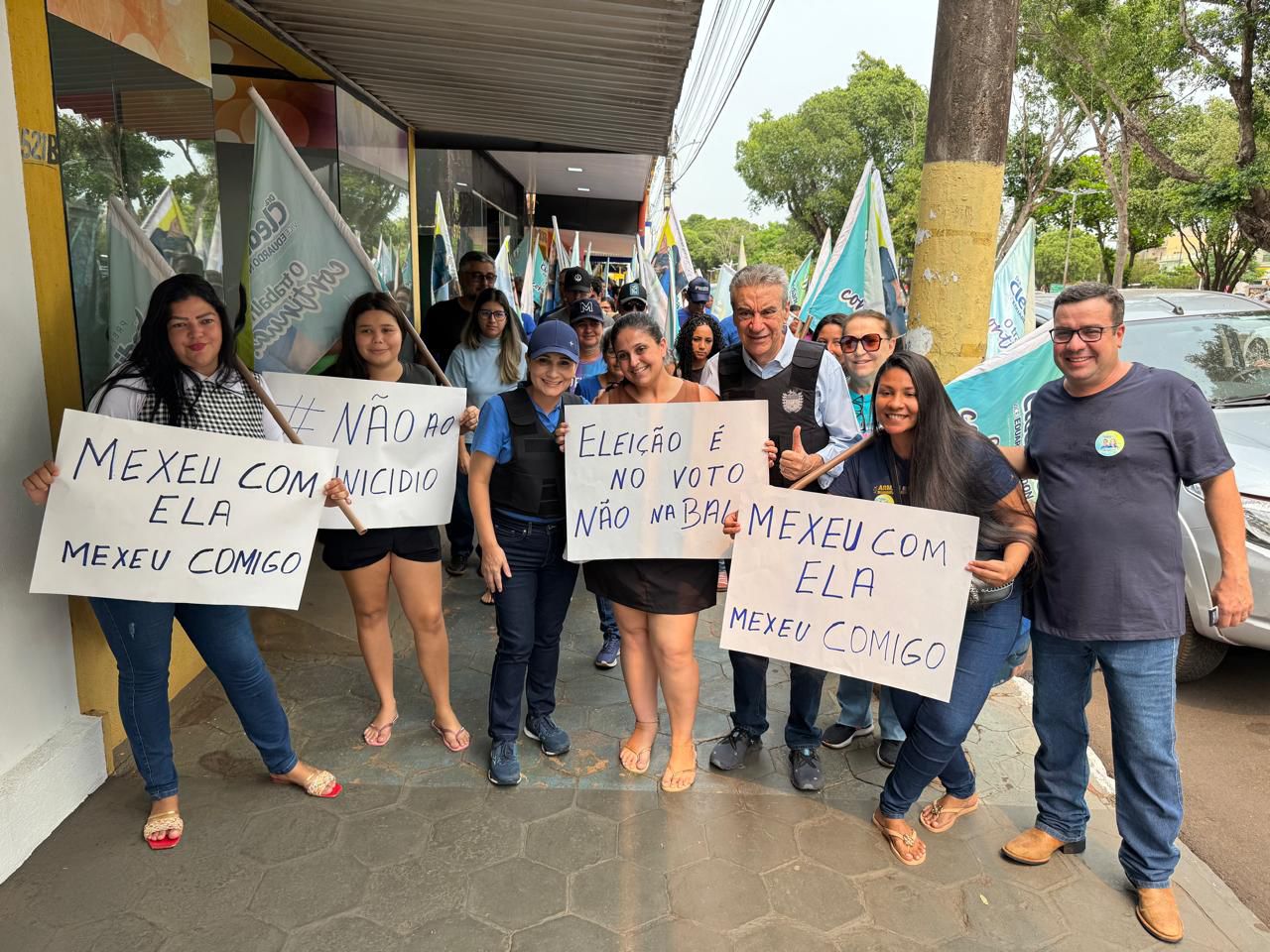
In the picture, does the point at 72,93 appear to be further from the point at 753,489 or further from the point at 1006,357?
the point at 1006,357

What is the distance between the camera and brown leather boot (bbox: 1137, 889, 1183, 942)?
2656 millimetres

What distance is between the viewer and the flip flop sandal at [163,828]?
2.89 metres

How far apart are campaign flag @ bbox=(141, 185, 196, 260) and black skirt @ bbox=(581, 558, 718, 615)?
94.8 inches

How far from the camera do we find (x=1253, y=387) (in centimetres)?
507

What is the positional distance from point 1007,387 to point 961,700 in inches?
57.3

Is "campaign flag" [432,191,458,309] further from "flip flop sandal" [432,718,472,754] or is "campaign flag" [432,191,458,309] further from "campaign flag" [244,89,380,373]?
"flip flop sandal" [432,718,472,754]

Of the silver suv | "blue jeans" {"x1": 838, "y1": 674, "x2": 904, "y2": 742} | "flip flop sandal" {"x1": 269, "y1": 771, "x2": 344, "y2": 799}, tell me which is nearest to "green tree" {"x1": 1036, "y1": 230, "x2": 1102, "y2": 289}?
the silver suv

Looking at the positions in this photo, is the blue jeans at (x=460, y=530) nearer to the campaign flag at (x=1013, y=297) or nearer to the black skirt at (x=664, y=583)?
the black skirt at (x=664, y=583)

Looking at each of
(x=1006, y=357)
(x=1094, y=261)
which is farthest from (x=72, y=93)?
(x=1094, y=261)

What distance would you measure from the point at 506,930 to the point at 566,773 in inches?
35.4

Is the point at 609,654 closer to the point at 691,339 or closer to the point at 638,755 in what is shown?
the point at 638,755

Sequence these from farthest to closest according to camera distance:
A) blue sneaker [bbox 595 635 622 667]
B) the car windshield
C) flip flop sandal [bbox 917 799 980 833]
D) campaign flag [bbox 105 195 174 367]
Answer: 1. the car windshield
2. blue sneaker [bbox 595 635 622 667]
3. flip flop sandal [bbox 917 799 980 833]
4. campaign flag [bbox 105 195 174 367]

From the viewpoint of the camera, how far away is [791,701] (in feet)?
11.5

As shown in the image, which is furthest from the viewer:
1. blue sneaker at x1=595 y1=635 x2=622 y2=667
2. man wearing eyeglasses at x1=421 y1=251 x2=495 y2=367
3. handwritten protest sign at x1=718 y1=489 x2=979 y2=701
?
man wearing eyeglasses at x1=421 y1=251 x2=495 y2=367
